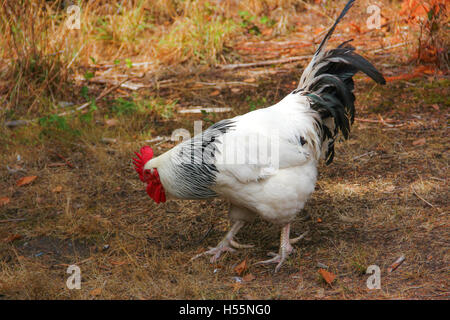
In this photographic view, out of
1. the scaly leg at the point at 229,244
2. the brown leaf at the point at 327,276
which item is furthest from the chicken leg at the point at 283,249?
the brown leaf at the point at 327,276

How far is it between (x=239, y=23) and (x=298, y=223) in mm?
5871

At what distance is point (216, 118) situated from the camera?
648cm

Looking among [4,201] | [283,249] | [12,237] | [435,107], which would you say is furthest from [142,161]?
[435,107]

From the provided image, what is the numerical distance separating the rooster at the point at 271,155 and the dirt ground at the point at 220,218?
0.37m

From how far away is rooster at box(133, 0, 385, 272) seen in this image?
3758 mm

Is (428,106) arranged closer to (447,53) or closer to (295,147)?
(447,53)

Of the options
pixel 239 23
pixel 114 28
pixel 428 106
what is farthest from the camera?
pixel 239 23

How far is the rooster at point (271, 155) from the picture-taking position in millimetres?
3758

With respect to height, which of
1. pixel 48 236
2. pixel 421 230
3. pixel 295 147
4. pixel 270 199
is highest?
pixel 295 147

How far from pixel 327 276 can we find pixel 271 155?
105cm

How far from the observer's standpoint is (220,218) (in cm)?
489

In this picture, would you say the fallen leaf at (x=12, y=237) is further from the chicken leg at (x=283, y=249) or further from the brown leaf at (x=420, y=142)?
the brown leaf at (x=420, y=142)

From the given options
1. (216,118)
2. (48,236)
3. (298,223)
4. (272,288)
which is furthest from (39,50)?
(272,288)

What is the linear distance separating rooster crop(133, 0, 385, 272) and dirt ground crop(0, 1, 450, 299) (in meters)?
0.37
